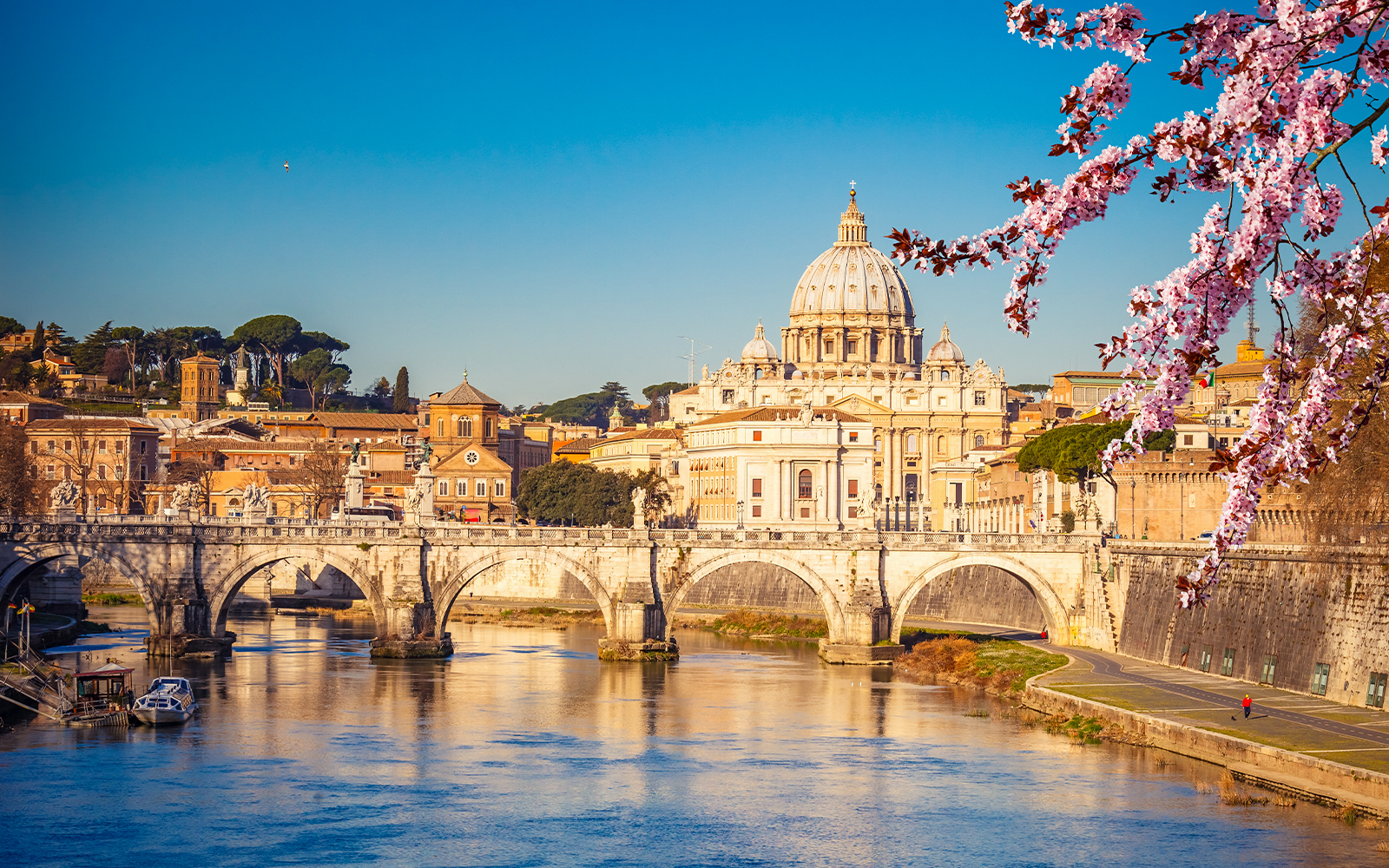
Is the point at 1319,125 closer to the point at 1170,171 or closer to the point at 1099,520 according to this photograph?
the point at 1170,171

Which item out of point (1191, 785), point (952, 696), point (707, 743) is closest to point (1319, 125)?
point (1191, 785)

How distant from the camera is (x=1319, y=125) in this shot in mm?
8367

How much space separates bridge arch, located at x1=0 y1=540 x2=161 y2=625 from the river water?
4.98 meters

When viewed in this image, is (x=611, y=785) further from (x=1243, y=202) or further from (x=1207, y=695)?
(x=1243, y=202)

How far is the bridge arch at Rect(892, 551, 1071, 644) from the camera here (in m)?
54.5

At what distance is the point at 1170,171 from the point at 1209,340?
1.00 metres

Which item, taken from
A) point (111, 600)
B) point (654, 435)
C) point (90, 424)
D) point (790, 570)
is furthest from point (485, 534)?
point (654, 435)

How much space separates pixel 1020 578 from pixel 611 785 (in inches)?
975

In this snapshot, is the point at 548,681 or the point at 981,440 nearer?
the point at 548,681

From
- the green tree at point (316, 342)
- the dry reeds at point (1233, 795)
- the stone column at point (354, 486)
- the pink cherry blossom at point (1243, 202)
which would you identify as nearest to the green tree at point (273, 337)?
the green tree at point (316, 342)

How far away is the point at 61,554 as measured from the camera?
55.4 meters

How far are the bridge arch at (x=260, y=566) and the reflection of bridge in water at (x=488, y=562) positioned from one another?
0.04 meters

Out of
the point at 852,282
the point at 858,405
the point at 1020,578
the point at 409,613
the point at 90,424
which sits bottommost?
the point at 409,613

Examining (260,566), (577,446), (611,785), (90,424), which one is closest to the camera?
(611,785)
